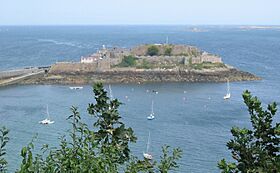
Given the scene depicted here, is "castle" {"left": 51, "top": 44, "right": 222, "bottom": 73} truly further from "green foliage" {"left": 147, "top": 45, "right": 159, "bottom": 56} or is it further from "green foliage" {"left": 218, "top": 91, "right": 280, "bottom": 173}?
"green foliage" {"left": 218, "top": 91, "right": 280, "bottom": 173}

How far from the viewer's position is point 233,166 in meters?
5.09

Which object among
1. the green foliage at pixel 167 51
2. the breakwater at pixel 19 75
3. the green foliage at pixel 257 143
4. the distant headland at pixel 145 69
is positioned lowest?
the breakwater at pixel 19 75

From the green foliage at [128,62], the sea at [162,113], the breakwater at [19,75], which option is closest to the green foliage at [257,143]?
the sea at [162,113]

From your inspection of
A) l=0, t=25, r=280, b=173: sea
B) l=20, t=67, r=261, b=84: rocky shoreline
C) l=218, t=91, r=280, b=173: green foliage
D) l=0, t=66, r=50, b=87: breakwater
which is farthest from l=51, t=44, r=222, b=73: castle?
l=218, t=91, r=280, b=173: green foliage

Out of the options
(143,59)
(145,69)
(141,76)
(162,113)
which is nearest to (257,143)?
(162,113)

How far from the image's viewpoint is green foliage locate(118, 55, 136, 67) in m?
39.5

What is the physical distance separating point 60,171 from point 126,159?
1.68 m

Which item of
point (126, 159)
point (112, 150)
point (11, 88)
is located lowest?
point (11, 88)

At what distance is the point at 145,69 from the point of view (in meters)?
38.9

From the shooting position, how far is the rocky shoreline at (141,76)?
1458 inches

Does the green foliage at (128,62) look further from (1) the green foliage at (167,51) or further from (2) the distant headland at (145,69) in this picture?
(1) the green foliage at (167,51)

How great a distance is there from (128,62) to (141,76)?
2.47 metres

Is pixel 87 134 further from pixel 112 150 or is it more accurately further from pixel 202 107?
pixel 202 107

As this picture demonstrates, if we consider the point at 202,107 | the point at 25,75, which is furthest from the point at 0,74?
the point at 202,107
